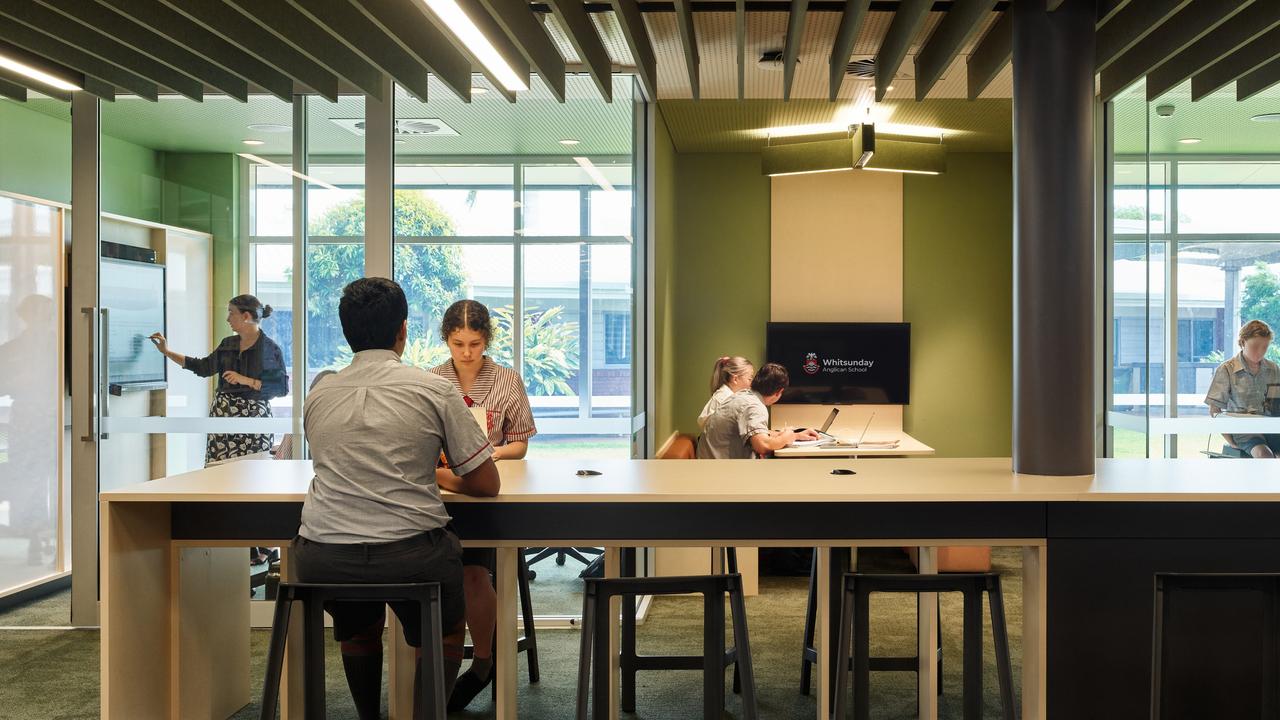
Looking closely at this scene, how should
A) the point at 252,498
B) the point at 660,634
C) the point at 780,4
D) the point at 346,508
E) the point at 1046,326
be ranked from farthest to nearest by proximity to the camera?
the point at 660,634 → the point at 780,4 → the point at 1046,326 → the point at 252,498 → the point at 346,508

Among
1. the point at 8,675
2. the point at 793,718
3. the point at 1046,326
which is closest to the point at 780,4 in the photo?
the point at 1046,326

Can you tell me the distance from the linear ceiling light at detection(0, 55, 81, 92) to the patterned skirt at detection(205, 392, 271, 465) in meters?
1.56

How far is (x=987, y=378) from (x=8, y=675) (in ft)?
22.0

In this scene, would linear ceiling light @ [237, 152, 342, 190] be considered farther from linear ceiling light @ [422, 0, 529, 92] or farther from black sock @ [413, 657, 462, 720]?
black sock @ [413, 657, 462, 720]

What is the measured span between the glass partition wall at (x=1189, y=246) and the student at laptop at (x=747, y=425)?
1.98 meters

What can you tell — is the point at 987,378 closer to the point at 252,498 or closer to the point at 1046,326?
the point at 1046,326

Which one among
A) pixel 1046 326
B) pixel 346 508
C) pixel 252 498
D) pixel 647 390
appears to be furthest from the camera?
pixel 647 390

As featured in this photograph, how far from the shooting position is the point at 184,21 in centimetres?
348

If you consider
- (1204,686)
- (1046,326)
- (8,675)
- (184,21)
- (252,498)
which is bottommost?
(8,675)

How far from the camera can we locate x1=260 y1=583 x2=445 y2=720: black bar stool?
2.42m

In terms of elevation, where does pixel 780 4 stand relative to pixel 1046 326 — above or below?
above

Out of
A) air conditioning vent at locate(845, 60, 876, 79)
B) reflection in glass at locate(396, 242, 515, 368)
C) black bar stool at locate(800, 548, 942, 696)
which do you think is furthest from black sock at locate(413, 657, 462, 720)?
air conditioning vent at locate(845, 60, 876, 79)

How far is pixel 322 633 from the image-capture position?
2488mm

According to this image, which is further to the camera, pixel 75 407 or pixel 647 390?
pixel 647 390
